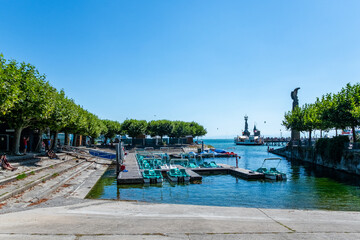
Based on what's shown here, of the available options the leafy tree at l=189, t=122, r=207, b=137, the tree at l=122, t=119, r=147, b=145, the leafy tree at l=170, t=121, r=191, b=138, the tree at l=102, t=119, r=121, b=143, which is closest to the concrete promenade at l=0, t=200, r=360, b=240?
the tree at l=122, t=119, r=147, b=145

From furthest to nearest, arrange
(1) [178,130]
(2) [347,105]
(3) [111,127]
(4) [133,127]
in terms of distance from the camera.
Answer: (1) [178,130] → (3) [111,127] → (4) [133,127] → (2) [347,105]

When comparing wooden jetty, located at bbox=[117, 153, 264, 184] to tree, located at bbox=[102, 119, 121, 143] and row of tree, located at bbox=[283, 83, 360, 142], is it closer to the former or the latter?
row of tree, located at bbox=[283, 83, 360, 142]

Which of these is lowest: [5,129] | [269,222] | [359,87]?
[269,222]

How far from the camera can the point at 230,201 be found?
1623cm

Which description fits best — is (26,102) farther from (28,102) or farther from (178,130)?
(178,130)

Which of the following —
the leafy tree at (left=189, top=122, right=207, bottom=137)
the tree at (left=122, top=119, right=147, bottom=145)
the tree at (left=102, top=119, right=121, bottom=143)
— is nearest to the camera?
the tree at (left=122, top=119, right=147, bottom=145)

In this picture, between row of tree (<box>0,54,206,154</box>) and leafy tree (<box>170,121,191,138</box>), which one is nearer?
row of tree (<box>0,54,206,154</box>)

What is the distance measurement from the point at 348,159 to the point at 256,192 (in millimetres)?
19959

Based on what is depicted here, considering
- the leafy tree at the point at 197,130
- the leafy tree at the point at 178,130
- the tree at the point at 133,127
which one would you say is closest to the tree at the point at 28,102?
the tree at the point at 133,127

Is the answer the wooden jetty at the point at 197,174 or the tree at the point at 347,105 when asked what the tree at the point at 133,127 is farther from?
the tree at the point at 347,105

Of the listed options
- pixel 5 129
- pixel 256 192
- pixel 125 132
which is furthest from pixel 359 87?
pixel 125 132

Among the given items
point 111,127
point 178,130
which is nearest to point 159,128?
point 178,130

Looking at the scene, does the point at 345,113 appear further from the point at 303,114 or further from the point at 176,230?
the point at 176,230

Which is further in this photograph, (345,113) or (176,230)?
(345,113)
